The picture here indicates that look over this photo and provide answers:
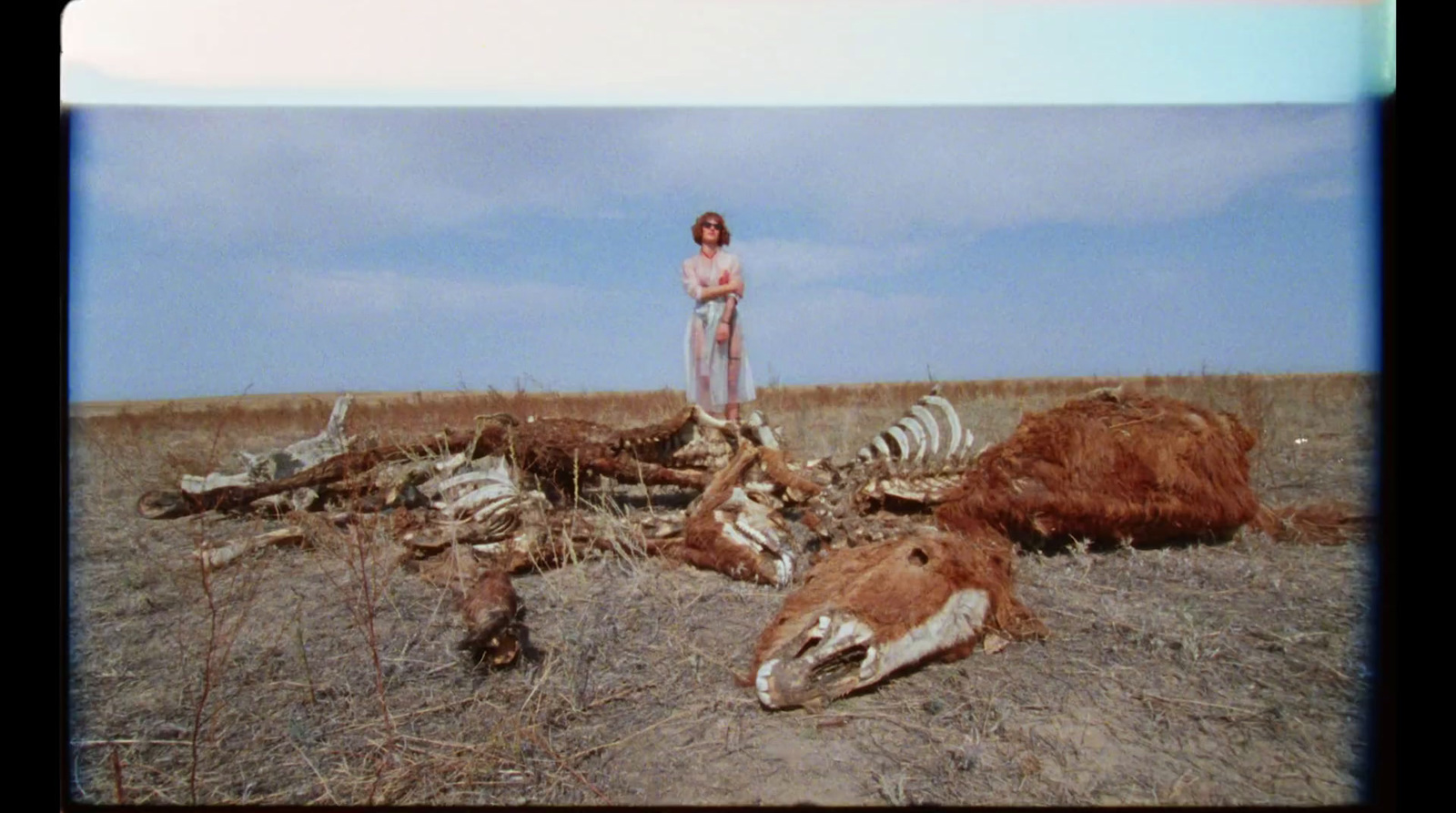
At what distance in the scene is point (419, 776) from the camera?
2.45 m

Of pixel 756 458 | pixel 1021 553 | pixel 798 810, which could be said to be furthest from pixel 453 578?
pixel 1021 553

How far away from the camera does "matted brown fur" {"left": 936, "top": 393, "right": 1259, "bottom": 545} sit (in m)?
4.27

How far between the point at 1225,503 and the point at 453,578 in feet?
13.7

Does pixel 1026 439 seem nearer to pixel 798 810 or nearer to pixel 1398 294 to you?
pixel 1398 294

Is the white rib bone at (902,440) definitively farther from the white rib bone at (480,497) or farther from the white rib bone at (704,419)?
the white rib bone at (480,497)

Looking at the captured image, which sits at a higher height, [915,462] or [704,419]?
[704,419]

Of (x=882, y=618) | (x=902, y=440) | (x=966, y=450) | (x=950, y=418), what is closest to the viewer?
(x=882, y=618)

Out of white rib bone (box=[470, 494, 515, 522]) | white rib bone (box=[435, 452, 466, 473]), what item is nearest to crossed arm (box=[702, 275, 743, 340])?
white rib bone (box=[435, 452, 466, 473])

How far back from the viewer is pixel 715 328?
7.11 m

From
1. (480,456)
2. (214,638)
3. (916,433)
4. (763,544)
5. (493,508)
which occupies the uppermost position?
(916,433)

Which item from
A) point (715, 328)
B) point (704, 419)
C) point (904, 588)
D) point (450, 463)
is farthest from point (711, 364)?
point (904, 588)

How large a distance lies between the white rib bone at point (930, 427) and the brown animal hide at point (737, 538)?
1.60 m

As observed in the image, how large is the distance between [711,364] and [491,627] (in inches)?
177

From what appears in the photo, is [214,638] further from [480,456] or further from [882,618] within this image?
[882,618]
